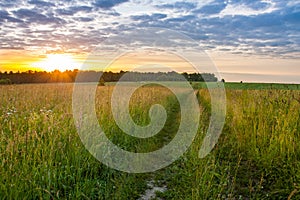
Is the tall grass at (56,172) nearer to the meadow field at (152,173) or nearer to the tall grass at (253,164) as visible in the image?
the meadow field at (152,173)

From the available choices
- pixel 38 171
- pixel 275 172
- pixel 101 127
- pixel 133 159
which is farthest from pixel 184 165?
pixel 38 171

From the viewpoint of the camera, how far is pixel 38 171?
450cm

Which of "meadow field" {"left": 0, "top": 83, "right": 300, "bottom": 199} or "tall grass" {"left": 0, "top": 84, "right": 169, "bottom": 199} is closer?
"tall grass" {"left": 0, "top": 84, "right": 169, "bottom": 199}

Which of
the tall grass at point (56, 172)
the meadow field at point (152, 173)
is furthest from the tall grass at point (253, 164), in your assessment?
the tall grass at point (56, 172)

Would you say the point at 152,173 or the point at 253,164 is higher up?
the point at 253,164

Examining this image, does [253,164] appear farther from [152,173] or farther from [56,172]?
[56,172]

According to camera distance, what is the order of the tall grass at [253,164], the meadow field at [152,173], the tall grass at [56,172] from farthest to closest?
the tall grass at [253,164], the meadow field at [152,173], the tall grass at [56,172]

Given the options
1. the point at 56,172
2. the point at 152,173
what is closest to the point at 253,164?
the point at 152,173

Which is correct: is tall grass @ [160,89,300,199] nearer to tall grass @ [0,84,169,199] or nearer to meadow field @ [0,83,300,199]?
meadow field @ [0,83,300,199]

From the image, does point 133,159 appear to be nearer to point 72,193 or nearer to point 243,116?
point 72,193

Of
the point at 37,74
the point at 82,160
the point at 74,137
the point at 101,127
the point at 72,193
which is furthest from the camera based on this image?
the point at 37,74

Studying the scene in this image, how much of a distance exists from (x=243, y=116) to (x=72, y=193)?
6.00 meters

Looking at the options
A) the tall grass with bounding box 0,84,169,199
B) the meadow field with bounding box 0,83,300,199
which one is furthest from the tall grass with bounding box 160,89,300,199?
the tall grass with bounding box 0,84,169,199

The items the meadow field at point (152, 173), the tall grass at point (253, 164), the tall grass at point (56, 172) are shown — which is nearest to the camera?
the tall grass at point (56, 172)
